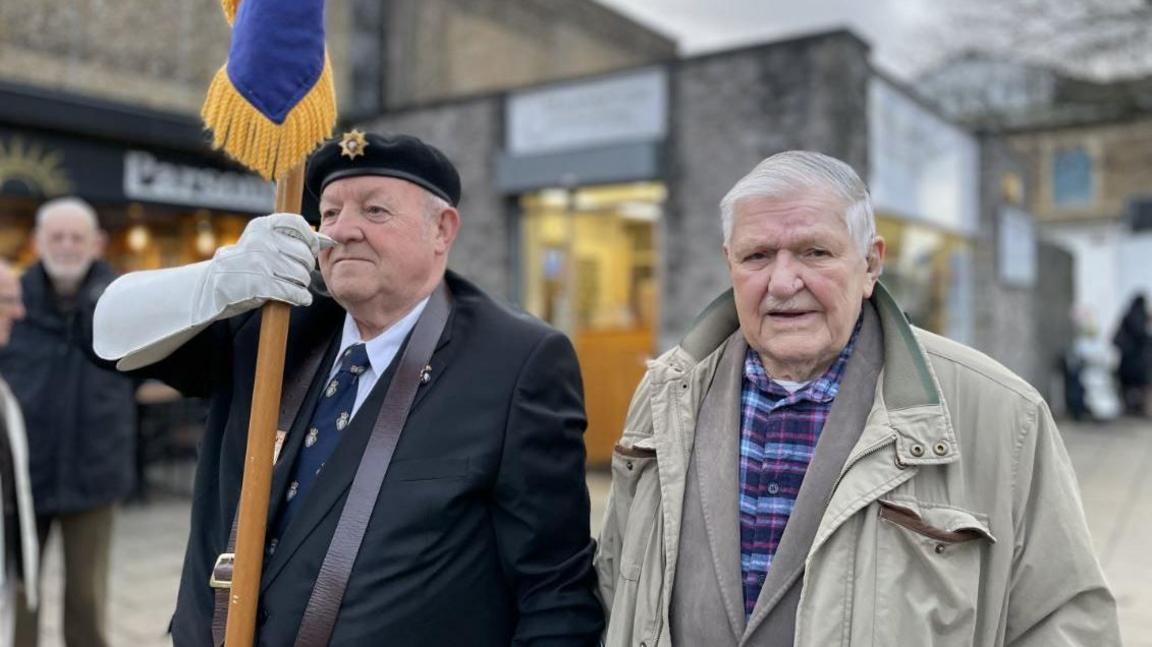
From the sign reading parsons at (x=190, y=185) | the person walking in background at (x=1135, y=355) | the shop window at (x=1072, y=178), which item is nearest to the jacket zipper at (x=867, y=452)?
the sign reading parsons at (x=190, y=185)

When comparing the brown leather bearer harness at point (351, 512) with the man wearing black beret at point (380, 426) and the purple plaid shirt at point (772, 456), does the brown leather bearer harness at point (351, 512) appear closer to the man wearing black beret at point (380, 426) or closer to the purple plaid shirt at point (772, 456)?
the man wearing black beret at point (380, 426)

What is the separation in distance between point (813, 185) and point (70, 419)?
3.45 m

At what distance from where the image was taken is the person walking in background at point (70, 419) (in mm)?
3693

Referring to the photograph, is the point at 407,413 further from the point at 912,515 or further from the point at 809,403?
the point at 912,515

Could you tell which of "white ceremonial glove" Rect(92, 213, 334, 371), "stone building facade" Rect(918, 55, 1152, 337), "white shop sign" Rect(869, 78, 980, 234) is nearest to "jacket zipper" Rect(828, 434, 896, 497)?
"white ceremonial glove" Rect(92, 213, 334, 371)

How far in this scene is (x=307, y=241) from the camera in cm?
185

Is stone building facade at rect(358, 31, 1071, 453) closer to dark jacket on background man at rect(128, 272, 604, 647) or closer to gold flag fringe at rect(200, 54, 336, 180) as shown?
dark jacket on background man at rect(128, 272, 604, 647)

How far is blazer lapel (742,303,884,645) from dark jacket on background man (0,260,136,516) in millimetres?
3097

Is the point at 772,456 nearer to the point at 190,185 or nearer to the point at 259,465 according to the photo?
the point at 259,465

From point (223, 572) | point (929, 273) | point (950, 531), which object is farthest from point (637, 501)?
point (929, 273)

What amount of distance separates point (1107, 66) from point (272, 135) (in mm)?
15213

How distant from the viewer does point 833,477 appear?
1.68m

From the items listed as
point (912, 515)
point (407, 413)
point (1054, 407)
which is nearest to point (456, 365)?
point (407, 413)

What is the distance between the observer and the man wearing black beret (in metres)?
1.81
